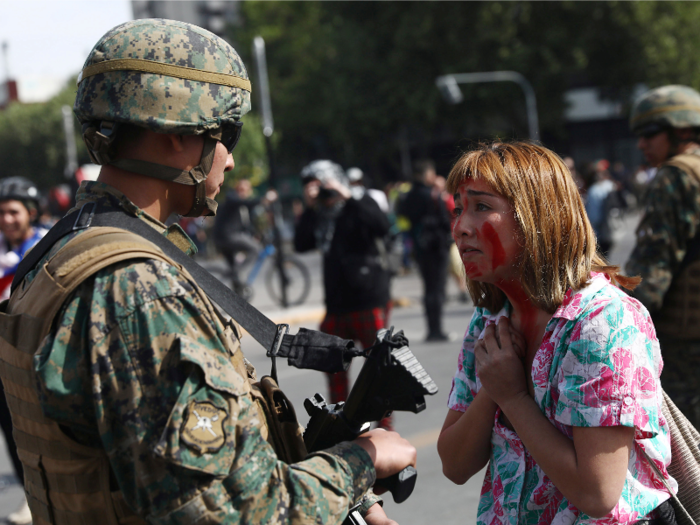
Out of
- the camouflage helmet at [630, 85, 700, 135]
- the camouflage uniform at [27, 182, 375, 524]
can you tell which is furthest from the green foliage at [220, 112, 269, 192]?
the camouflage uniform at [27, 182, 375, 524]

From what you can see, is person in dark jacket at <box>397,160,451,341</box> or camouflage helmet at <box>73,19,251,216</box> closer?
camouflage helmet at <box>73,19,251,216</box>

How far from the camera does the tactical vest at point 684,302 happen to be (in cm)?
309

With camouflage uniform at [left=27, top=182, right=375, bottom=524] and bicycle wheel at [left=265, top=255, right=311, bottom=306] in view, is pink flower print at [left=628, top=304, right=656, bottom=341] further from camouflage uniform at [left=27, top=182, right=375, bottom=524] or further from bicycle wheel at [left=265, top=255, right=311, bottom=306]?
bicycle wheel at [left=265, top=255, right=311, bottom=306]

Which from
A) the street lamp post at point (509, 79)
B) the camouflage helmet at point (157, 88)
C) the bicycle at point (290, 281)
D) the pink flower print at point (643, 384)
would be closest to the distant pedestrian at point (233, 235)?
the bicycle at point (290, 281)

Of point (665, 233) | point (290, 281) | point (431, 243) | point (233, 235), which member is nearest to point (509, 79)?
point (290, 281)

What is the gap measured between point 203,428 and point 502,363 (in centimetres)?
83

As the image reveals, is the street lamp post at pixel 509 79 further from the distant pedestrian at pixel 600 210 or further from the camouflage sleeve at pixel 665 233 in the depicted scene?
the camouflage sleeve at pixel 665 233

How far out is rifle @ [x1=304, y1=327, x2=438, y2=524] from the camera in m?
1.51

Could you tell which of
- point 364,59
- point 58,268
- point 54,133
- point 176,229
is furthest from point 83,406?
point 54,133

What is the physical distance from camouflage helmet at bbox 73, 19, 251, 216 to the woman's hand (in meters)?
0.83

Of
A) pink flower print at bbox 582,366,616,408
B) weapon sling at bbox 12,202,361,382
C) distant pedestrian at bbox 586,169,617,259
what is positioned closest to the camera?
weapon sling at bbox 12,202,361,382

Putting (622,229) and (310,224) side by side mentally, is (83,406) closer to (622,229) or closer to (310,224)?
(310,224)

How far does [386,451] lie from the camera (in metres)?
1.58

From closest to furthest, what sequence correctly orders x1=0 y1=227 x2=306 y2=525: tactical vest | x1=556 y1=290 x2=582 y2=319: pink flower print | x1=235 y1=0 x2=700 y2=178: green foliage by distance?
x1=0 y1=227 x2=306 y2=525: tactical vest < x1=556 y1=290 x2=582 y2=319: pink flower print < x1=235 y1=0 x2=700 y2=178: green foliage
